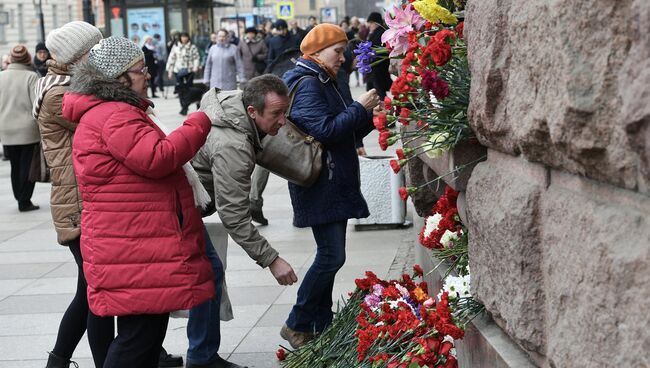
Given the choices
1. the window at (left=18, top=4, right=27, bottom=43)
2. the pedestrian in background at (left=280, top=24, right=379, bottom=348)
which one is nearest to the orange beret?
the pedestrian in background at (left=280, top=24, right=379, bottom=348)

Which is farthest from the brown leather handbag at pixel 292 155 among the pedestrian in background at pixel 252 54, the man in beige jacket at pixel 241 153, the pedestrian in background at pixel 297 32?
the pedestrian in background at pixel 252 54

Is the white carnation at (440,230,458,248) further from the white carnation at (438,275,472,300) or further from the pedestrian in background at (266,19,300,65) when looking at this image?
the pedestrian in background at (266,19,300,65)

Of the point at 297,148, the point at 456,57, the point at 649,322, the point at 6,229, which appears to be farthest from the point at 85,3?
the point at 649,322

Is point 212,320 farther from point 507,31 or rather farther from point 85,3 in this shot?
point 85,3

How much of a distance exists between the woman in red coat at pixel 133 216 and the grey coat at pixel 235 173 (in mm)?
694

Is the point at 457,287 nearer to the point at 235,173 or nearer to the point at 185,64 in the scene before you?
the point at 235,173

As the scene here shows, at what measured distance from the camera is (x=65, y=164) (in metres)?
5.19

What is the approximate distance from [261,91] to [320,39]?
86 centimetres

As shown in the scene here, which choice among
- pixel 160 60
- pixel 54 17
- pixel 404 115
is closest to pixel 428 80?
pixel 404 115

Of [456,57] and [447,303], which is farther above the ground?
[456,57]

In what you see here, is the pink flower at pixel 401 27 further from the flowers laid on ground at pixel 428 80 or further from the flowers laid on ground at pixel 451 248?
the flowers laid on ground at pixel 451 248

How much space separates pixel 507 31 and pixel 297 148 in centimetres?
294

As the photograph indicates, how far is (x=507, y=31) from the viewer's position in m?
2.58

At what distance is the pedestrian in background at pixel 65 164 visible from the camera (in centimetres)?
499
